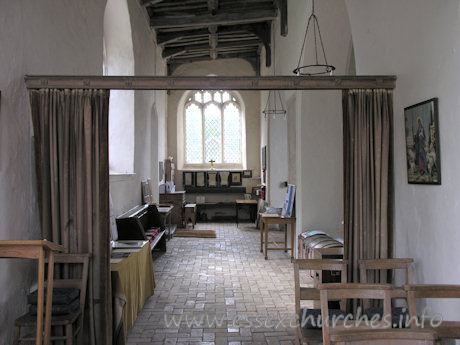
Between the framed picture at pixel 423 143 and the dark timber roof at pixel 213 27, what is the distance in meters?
5.68

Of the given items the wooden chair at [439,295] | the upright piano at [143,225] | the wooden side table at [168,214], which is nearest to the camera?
the wooden chair at [439,295]

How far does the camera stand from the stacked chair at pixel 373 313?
1774 millimetres

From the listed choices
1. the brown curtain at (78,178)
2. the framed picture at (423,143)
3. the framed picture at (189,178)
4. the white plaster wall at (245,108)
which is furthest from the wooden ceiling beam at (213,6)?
the framed picture at (423,143)

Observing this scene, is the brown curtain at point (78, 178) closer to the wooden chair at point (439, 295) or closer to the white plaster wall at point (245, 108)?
the wooden chair at point (439, 295)

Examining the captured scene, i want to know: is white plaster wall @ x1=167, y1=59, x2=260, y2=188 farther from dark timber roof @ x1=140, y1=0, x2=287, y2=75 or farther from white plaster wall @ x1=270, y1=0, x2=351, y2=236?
white plaster wall @ x1=270, y1=0, x2=351, y2=236

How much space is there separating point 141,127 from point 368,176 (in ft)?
18.6

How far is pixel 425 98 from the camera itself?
3100 millimetres

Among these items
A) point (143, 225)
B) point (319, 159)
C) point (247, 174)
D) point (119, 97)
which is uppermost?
point (119, 97)

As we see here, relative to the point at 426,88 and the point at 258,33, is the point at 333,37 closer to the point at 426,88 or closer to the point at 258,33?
the point at 426,88

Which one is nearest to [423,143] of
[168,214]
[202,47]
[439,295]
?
[439,295]

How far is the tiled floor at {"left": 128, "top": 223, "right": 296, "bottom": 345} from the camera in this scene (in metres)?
3.95

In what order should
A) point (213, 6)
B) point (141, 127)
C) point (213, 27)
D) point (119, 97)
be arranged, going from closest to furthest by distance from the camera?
point (119, 97), point (141, 127), point (213, 6), point (213, 27)

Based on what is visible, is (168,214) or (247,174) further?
(247,174)

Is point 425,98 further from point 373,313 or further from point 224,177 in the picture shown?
point 224,177
